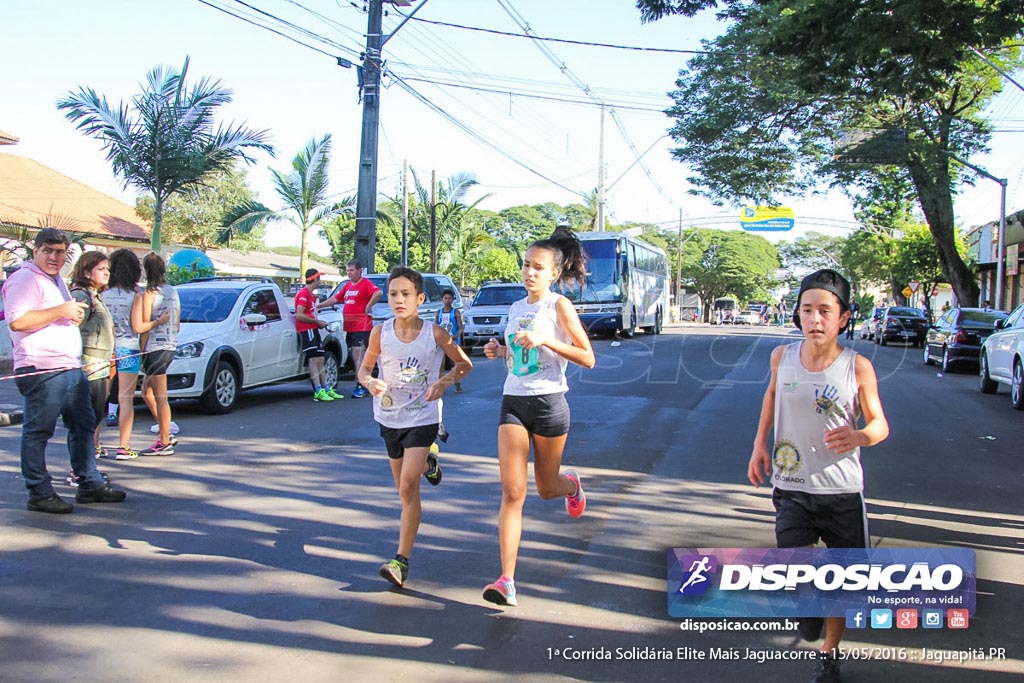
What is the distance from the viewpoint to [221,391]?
11508 millimetres

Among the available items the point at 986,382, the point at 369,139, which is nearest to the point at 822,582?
the point at 986,382

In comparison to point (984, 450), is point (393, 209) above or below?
above

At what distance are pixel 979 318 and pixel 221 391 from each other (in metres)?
16.8

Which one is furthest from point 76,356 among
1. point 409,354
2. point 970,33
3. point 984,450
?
point 970,33

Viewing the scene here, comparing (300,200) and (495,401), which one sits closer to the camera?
(495,401)

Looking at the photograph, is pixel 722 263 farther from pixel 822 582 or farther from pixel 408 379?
pixel 822 582

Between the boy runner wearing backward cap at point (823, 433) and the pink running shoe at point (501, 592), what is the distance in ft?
4.53

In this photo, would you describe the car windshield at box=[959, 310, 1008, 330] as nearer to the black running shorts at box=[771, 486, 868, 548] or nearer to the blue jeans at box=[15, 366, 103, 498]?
the black running shorts at box=[771, 486, 868, 548]

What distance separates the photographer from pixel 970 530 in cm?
635

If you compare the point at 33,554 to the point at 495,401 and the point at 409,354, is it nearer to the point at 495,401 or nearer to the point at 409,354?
the point at 409,354

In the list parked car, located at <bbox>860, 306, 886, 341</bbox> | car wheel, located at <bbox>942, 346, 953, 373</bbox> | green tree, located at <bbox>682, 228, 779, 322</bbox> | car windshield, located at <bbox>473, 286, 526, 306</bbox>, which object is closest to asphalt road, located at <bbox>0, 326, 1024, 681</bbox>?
car wheel, located at <bbox>942, 346, 953, 373</bbox>

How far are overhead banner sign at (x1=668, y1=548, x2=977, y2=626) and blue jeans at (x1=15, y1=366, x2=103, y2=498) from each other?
14.2ft

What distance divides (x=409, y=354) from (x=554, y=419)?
89cm

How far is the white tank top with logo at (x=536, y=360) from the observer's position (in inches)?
185
